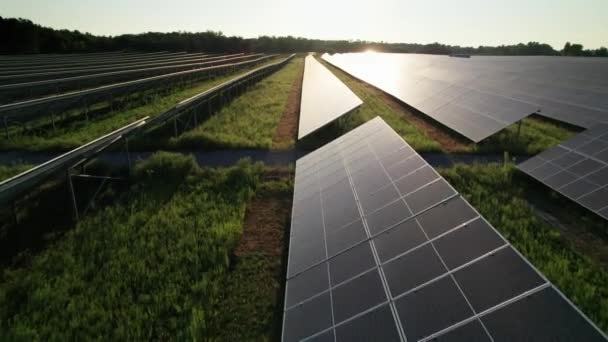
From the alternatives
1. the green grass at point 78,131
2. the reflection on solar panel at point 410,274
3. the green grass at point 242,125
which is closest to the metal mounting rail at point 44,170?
the green grass at point 242,125

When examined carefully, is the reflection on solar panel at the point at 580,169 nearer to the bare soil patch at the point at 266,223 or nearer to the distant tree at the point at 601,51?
the bare soil patch at the point at 266,223

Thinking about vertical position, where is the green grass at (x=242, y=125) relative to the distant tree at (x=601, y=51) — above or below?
below

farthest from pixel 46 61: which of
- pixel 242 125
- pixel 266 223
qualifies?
pixel 266 223

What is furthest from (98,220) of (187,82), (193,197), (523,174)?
(187,82)

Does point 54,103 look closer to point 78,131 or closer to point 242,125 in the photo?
point 78,131

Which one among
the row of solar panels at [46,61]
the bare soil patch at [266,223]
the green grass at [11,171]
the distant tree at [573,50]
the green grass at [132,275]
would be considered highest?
the distant tree at [573,50]

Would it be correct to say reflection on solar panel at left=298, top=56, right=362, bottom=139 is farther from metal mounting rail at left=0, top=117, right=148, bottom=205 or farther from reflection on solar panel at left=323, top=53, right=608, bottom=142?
metal mounting rail at left=0, top=117, right=148, bottom=205

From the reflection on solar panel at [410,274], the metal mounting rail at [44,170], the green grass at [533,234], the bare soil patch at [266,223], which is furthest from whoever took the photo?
the bare soil patch at [266,223]
